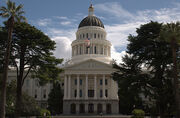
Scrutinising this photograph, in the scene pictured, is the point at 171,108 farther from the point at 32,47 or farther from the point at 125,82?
the point at 32,47

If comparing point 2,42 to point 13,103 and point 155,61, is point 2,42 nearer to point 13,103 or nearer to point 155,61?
point 13,103

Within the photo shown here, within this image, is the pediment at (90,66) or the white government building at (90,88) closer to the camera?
the white government building at (90,88)

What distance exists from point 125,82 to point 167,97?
6.26 metres

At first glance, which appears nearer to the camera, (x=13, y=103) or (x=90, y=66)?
(x=13, y=103)

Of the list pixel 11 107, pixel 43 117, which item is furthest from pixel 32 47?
pixel 11 107

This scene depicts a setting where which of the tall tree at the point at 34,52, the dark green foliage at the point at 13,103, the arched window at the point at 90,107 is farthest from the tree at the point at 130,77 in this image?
the arched window at the point at 90,107

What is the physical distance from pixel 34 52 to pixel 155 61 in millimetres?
18035

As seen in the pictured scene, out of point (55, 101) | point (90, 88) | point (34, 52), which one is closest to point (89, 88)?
point (90, 88)

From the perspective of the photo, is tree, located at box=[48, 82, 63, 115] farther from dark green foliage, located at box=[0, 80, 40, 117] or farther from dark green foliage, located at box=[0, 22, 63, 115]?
dark green foliage, located at box=[0, 22, 63, 115]

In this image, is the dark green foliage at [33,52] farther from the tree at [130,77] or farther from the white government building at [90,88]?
the white government building at [90,88]

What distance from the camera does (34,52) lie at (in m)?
36.9

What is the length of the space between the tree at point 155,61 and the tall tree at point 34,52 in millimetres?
12349

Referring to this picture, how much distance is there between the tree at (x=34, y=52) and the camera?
3553cm

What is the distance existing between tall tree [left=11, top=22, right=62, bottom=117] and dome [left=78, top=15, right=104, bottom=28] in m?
53.6
